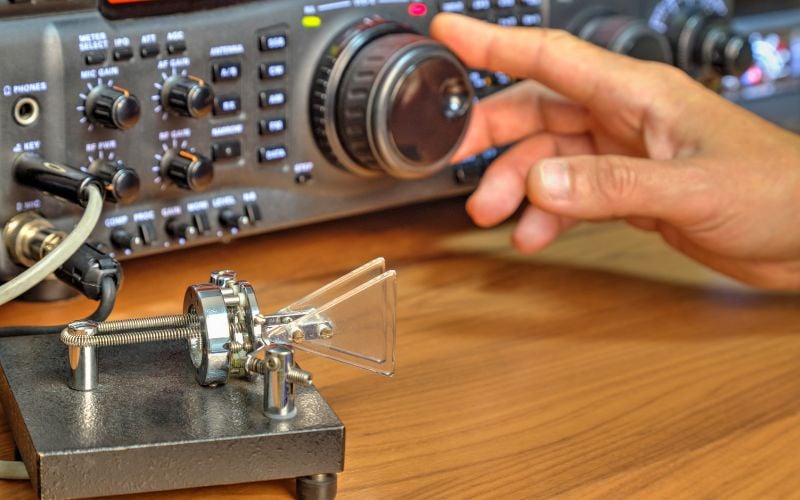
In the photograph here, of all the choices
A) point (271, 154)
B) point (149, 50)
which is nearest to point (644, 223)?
point (271, 154)

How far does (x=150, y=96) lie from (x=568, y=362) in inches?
11.9

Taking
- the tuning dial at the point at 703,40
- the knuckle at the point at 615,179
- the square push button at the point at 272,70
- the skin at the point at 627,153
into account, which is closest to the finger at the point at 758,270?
the skin at the point at 627,153

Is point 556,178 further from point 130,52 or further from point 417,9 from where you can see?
point 130,52

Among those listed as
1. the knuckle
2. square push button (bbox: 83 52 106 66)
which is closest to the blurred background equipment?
square push button (bbox: 83 52 106 66)

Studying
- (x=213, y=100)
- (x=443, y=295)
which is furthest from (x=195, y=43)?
(x=443, y=295)

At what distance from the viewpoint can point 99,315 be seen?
587mm

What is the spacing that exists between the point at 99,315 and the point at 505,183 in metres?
0.39

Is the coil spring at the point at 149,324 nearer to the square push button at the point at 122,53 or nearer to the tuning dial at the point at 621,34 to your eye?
the square push button at the point at 122,53

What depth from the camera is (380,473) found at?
0.53 m

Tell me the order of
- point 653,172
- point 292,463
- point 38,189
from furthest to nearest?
1. point 653,172
2. point 38,189
3. point 292,463

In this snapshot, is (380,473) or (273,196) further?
(273,196)

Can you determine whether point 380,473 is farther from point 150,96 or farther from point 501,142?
point 501,142

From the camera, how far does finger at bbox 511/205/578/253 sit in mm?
864

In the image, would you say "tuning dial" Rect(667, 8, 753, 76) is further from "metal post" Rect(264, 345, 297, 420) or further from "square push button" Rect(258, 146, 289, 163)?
"metal post" Rect(264, 345, 297, 420)
